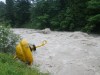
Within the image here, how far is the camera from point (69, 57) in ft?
30.2

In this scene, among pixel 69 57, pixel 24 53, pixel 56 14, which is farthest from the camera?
pixel 56 14

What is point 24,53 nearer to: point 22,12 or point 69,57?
point 69,57

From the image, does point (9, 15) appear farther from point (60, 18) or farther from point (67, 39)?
point (67, 39)

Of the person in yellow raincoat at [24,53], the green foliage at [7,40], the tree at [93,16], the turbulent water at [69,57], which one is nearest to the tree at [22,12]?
the tree at [93,16]

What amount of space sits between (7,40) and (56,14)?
12.3 meters

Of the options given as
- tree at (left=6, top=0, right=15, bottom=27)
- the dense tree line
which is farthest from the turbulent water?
tree at (left=6, top=0, right=15, bottom=27)

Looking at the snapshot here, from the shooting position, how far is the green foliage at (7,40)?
337 inches

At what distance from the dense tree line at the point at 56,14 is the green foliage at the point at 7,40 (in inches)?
268

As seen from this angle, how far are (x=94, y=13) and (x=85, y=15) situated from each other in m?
1.14

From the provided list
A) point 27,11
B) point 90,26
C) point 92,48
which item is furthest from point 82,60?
point 27,11

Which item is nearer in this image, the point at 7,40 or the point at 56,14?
the point at 7,40

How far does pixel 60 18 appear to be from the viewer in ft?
63.2

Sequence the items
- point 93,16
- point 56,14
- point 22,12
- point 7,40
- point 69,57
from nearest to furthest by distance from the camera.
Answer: point 7,40, point 69,57, point 93,16, point 56,14, point 22,12

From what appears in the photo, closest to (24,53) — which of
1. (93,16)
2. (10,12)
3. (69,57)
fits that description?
(69,57)
